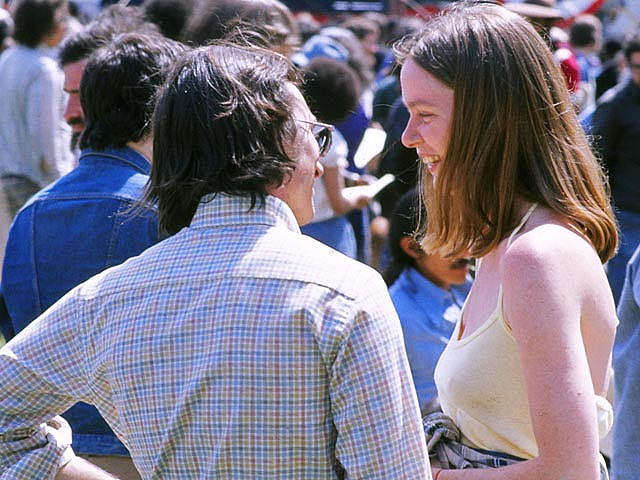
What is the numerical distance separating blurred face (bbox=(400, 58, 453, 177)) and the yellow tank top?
23cm

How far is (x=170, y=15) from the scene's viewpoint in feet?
12.5

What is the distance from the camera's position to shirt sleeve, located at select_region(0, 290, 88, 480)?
158 cm

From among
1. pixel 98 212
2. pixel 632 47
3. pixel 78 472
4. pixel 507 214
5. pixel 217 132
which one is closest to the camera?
pixel 217 132

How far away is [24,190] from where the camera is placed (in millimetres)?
5734

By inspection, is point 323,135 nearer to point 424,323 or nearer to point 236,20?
point 236,20

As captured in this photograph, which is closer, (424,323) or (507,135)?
(507,135)

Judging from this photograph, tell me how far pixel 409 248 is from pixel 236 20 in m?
1.30

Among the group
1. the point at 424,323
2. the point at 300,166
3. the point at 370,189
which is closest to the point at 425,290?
the point at 424,323

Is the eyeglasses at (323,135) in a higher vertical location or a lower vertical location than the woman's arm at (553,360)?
higher

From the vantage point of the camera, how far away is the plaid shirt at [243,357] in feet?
4.73

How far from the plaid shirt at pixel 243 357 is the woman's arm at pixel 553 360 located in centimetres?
24

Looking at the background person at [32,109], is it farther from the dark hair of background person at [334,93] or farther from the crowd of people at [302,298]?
the crowd of people at [302,298]

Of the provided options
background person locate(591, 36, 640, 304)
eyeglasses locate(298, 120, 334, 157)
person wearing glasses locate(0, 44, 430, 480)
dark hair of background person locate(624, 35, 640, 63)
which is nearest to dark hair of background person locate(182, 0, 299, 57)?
eyeglasses locate(298, 120, 334, 157)

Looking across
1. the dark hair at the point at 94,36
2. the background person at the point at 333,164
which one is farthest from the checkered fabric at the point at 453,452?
the background person at the point at 333,164
